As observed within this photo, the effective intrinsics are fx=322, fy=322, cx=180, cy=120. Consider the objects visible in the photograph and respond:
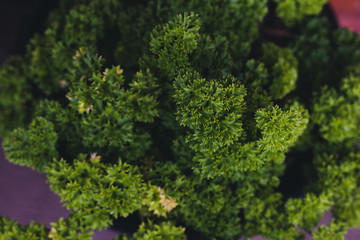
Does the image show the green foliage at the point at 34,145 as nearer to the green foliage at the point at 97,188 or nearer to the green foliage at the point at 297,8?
the green foliage at the point at 97,188

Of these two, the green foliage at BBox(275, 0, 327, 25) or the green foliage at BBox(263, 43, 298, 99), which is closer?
the green foliage at BBox(263, 43, 298, 99)

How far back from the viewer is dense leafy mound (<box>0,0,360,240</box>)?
1.06 m

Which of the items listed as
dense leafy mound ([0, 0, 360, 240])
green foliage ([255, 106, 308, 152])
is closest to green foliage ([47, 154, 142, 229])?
dense leafy mound ([0, 0, 360, 240])

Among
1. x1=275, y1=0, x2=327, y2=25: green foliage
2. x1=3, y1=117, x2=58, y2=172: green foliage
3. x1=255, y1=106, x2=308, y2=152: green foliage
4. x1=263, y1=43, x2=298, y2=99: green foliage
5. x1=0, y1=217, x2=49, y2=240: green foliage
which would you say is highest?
x1=275, y1=0, x2=327, y2=25: green foliage

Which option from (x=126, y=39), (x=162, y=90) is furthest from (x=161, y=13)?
(x=162, y=90)

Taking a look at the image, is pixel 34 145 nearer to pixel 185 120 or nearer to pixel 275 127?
pixel 185 120

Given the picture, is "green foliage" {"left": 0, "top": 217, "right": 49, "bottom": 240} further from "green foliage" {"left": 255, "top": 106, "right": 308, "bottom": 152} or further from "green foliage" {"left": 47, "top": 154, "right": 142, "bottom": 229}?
"green foliage" {"left": 255, "top": 106, "right": 308, "bottom": 152}

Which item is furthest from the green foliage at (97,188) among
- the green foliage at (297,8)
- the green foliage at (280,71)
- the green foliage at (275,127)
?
the green foliage at (297,8)

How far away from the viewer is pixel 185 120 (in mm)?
1019

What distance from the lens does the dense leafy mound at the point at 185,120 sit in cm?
106

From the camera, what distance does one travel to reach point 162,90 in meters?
1.19

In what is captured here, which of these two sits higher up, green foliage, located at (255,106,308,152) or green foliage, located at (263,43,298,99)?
green foliage, located at (263,43,298,99)

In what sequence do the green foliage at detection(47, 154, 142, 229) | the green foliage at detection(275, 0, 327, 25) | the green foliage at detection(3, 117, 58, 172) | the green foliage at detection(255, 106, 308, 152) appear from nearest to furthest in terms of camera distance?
the green foliage at detection(255, 106, 308, 152) → the green foliage at detection(47, 154, 142, 229) → the green foliage at detection(3, 117, 58, 172) → the green foliage at detection(275, 0, 327, 25)

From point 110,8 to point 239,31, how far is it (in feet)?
1.96
